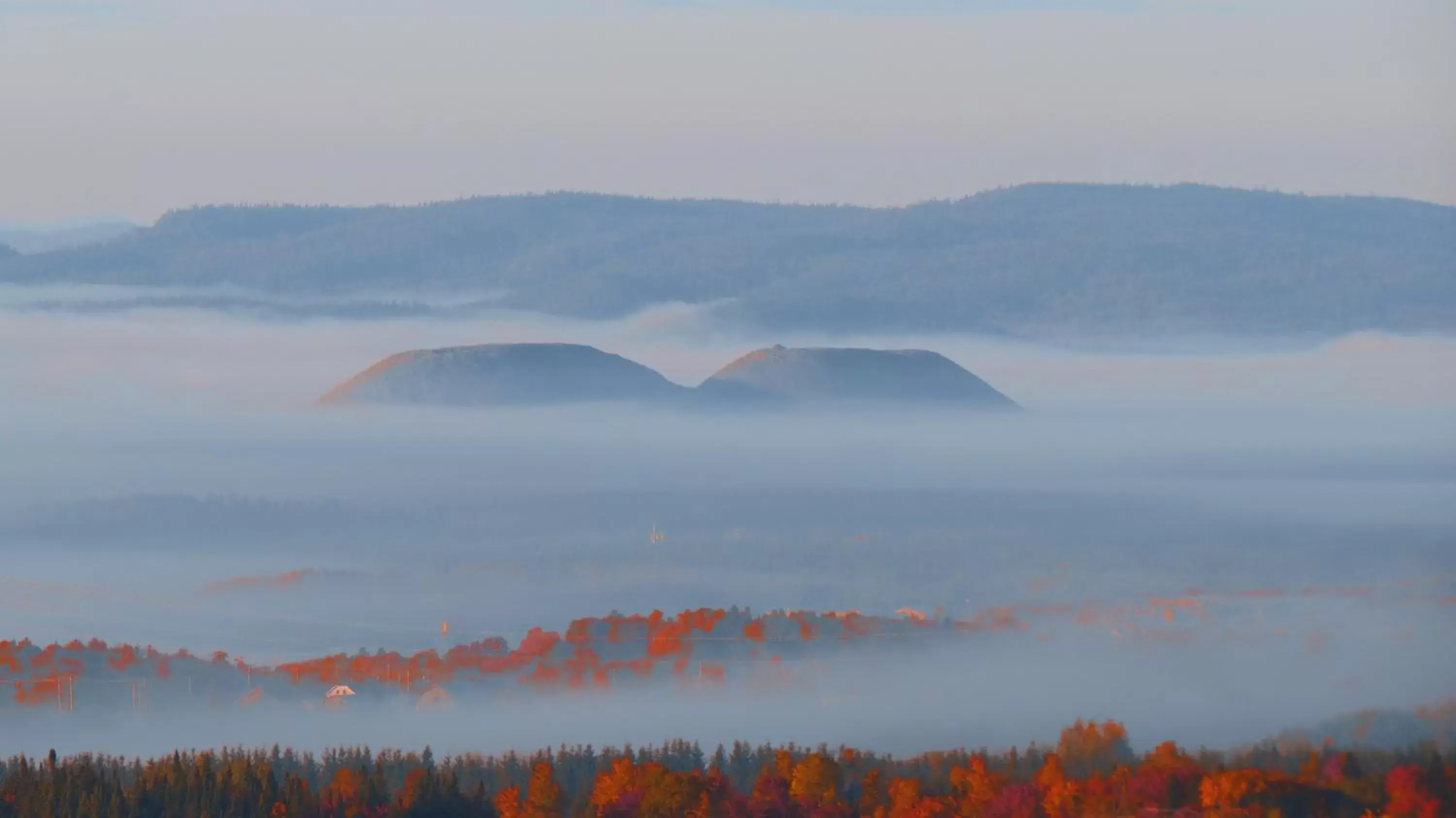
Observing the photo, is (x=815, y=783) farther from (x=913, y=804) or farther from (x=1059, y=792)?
(x=1059, y=792)

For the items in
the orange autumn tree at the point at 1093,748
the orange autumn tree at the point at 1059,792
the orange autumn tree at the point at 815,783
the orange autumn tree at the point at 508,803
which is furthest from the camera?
the orange autumn tree at the point at 1093,748

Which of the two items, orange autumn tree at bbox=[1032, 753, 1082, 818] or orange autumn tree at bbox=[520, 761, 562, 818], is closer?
orange autumn tree at bbox=[520, 761, 562, 818]

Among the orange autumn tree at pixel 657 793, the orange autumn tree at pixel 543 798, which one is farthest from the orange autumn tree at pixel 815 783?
the orange autumn tree at pixel 543 798

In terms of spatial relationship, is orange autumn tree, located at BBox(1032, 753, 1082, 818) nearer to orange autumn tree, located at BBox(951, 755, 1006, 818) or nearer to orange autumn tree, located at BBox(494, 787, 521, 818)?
orange autumn tree, located at BBox(951, 755, 1006, 818)

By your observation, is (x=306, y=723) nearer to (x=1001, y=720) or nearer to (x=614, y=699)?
(x=614, y=699)

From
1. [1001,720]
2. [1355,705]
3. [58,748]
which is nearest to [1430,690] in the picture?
[1355,705]

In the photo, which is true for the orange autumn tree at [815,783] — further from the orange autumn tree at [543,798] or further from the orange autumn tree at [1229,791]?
the orange autumn tree at [1229,791]

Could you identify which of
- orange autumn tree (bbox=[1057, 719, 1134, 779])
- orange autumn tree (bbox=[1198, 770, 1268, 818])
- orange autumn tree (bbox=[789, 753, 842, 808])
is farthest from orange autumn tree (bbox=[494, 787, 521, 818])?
orange autumn tree (bbox=[1198, 770, 1268, 818])

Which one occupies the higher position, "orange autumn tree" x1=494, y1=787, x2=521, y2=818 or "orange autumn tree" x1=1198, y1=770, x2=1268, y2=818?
"orange autumn tree" x1=1198, y1=770, x2=1268, y2=818
